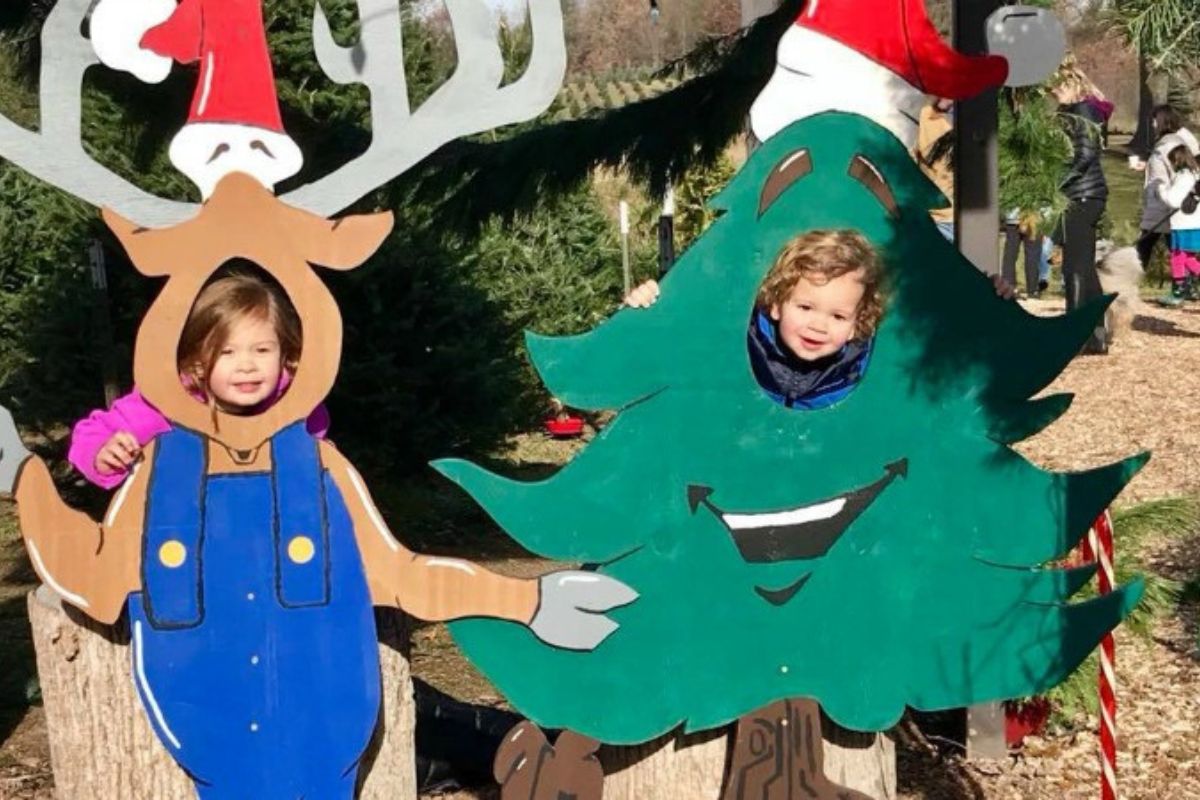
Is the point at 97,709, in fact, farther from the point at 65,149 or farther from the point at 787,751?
the point at 787,751

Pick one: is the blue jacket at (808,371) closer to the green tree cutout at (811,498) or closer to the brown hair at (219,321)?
the green tree cutout at (811,498)

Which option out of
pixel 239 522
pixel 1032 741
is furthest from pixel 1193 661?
pixel 239 522

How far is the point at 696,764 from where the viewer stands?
10.4 feet

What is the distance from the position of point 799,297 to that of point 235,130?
115cm

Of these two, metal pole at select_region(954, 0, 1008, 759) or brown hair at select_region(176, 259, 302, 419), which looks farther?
metal pole at select_region(954, 0, 1008, 759)

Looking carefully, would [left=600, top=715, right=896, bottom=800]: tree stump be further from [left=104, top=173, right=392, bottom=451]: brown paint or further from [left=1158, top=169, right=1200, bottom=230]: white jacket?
[left=1158, top=169, right=1200, bottom=230]: white jacket

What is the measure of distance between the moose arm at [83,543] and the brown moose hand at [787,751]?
1.29 m

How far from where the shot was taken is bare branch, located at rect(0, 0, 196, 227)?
278cm

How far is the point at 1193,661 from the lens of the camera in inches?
187

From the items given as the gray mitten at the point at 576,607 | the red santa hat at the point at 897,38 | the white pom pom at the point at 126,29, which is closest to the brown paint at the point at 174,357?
the white pom pom at the point at 126,29

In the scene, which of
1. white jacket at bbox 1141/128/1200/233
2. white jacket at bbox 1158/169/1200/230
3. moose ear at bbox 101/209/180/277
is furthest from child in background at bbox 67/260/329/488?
white jacket at bbox 1141/128/1200/233

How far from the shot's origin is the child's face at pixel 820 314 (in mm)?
2832

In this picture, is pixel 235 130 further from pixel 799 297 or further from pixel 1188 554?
pixel 1188 554

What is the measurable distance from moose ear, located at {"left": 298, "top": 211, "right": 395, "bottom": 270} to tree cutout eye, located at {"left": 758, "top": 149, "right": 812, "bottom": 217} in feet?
2.43
